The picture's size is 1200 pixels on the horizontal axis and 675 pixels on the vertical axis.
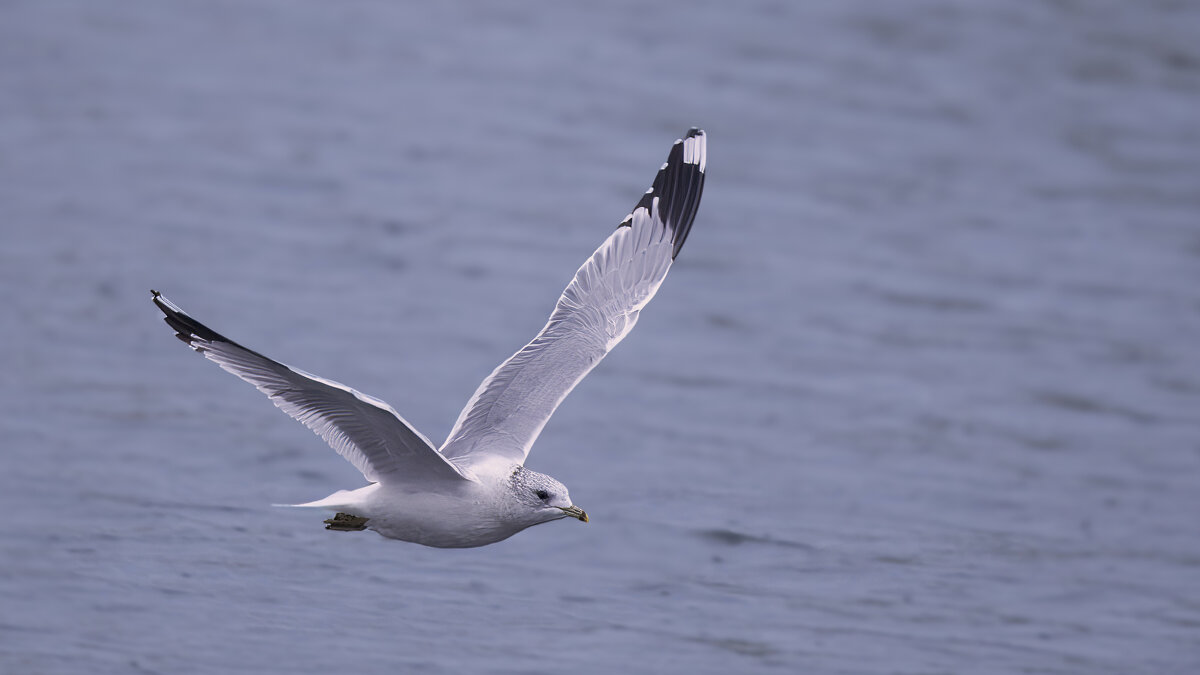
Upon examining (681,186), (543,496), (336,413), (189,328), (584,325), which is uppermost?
(681,186)

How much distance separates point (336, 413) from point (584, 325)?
190cm

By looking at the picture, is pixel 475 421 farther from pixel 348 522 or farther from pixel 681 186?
pixel 681 186

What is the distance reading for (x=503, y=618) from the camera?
1009 centimetres

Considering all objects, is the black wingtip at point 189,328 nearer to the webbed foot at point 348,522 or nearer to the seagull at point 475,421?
the seagull at point 475,421

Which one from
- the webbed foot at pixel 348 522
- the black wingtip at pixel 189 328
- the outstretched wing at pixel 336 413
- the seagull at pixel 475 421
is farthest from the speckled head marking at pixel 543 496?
the black wingtip at pixel 189 328

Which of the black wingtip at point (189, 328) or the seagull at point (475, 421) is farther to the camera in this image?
the seagull at point (475, 421)

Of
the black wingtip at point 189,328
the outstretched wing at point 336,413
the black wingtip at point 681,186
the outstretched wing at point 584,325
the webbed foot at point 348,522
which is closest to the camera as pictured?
the black wingtip at point 189,328

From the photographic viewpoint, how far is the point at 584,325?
9711 millimetres

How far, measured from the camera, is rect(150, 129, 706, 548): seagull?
7.93 meters

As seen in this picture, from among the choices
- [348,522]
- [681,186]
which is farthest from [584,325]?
[348,522]

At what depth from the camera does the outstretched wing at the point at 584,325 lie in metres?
9.08

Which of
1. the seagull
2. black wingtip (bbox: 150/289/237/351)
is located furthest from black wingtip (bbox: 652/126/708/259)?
black wingtip (bbox: 150/289/237/351)

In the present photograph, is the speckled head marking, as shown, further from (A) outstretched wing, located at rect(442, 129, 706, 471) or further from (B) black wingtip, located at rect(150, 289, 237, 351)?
(B) black wingtip, located at rect(150, 289, 237, 351)

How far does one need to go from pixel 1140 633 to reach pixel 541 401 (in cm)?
371
